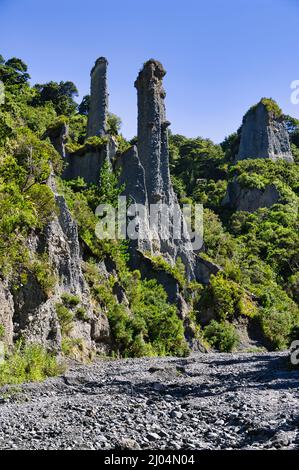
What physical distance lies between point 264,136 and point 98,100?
129 feet

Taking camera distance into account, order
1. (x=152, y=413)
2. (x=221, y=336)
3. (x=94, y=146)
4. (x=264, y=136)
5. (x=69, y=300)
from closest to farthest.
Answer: (x=152, y=413), (x=69, y=300), (x=221, y=336), (x=94, y=146), (x=264, y=136)

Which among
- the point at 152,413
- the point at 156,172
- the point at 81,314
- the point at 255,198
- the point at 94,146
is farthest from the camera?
the point at 255,198

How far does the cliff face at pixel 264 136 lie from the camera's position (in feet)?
259

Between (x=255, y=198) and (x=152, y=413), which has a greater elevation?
(x=255, y=198)

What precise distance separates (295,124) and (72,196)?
229 ft

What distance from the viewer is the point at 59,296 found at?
22.5 meters

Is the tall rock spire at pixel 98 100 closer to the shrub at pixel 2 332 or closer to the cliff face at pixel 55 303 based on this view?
the cliff face at pixel 55 303

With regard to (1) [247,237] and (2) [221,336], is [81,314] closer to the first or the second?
(2) [221,336]

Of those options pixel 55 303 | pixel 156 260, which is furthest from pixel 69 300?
pixel 156 260

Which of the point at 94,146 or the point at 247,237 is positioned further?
the point at 247,237

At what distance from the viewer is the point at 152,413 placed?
1024 centimetres

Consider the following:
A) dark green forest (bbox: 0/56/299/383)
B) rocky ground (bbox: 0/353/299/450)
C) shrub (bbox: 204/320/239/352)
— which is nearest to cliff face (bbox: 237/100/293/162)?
dark green forest (bbox: 0/56/299/383)

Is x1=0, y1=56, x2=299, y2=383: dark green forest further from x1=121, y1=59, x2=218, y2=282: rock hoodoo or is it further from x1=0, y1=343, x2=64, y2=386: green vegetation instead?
x1=121, y1=59, x2=218, y2=282: rock hoodoo
